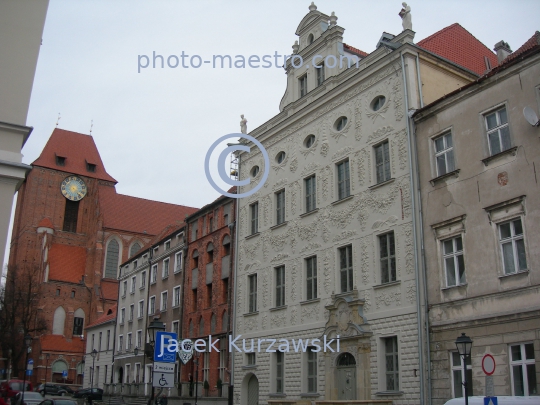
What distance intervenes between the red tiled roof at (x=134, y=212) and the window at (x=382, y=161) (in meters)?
62.2

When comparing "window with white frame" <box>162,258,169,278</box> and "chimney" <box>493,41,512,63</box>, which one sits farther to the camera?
"window with white frame" <box>162,258,169,278</box>

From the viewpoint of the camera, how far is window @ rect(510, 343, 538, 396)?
1606 centimetres

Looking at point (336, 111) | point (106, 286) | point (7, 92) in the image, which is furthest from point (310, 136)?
point (106, 286)

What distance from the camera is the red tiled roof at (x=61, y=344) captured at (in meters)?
68.8

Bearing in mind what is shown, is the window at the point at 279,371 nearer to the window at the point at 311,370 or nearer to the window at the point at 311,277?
the window at the point at 311,370

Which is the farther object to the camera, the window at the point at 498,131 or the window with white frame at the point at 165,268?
the window with white frame at the point at 165,268

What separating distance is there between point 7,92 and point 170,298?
2967cm

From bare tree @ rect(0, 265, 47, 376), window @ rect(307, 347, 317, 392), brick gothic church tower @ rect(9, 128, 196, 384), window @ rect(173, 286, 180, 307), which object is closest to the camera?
window @ rect(307, 347, 317, 392)

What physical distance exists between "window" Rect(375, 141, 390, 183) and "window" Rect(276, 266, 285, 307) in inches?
276

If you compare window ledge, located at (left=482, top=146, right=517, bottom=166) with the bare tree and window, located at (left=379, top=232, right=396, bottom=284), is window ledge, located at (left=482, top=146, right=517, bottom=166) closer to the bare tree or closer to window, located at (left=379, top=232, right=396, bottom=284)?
window, located at (left=379, top=232, right=396, bottom=284)

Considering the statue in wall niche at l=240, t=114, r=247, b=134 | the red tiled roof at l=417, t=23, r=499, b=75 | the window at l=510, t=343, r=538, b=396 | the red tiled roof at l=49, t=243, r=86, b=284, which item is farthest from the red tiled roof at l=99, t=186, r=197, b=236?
the window at l=510, t=343, r=538, b=396

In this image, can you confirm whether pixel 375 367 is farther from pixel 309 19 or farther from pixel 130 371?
pixel 130 371

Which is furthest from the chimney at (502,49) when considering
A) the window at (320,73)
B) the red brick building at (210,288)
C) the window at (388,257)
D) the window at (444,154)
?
the red brick building at (210,288)

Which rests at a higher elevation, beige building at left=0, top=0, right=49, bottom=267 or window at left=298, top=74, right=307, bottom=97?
window at left=298, top=74, right=307, bottom=97
